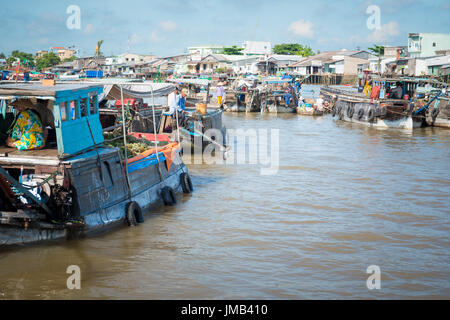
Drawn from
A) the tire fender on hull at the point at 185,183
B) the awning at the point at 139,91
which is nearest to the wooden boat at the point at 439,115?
the awning at the point at 139,91

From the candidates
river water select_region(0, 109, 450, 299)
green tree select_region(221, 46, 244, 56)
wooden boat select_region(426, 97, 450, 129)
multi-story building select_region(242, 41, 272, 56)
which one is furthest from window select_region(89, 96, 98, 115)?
green tree select_region(221, 46, 244, 56)

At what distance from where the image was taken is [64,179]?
6.41 metres

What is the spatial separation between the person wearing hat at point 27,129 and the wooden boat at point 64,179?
0.40ft

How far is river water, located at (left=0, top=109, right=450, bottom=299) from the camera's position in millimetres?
6070

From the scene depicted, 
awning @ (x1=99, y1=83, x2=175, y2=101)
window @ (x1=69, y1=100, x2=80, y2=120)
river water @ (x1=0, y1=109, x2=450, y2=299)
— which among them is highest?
awning @ (x1=99, y1=83, x2=175, y2=101)

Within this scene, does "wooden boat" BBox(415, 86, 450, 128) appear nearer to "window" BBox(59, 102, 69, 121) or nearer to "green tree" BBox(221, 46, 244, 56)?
"window" BBox(59, 102, 69, 121)

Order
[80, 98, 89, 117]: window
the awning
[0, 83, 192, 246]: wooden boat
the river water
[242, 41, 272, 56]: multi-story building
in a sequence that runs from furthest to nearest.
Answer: [242, 41, 272, 56]: multi-story building → the awning → [80, 98, 89, 117]: window → [0, 83, 192, 246]: wooden boat → the river water

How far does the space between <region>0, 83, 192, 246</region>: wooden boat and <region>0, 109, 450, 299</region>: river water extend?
362mm

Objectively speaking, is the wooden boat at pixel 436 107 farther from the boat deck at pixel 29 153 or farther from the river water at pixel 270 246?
the boat deck at pixel 29 153

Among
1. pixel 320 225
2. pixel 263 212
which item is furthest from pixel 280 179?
pixel 320 225

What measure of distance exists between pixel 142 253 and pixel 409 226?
5.02 meters

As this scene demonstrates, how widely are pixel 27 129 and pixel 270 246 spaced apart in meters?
4.33

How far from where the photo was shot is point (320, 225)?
8.55 metres

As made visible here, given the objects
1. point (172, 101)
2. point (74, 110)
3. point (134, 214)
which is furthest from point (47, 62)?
point (74, 110)
